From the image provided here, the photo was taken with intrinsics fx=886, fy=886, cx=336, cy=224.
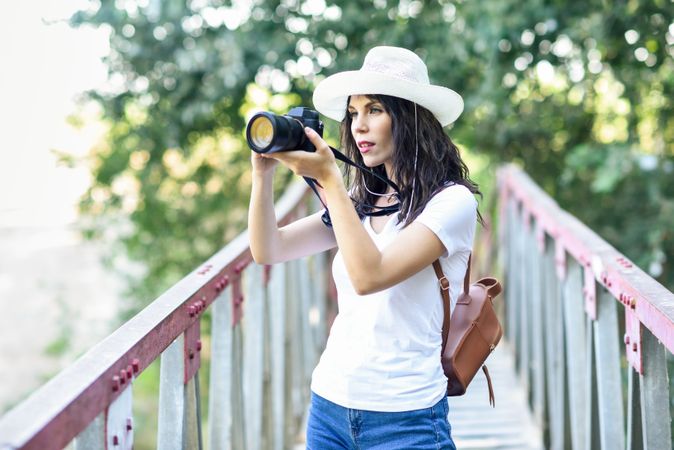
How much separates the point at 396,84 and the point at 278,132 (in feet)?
1.05

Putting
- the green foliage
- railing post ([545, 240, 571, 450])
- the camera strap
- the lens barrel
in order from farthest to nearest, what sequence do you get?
the green foliage
railing post ([545, 240, 571, 450])
the camera strap
the lens barrel

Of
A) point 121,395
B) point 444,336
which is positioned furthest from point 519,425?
point 121,395

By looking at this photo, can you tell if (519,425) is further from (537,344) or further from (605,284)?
(605,284)

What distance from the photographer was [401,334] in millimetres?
1498

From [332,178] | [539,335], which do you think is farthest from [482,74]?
[332,178]

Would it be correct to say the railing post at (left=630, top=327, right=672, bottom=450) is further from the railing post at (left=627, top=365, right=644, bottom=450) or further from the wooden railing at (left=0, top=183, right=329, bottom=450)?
the wooden railing at (left=0, top=183, right=329, bottom=450)

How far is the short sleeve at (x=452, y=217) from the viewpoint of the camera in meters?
1.45

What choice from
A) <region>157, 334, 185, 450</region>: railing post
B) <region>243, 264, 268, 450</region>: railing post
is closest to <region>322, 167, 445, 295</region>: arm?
<region>157, 334, 185, 450</region>: railing post

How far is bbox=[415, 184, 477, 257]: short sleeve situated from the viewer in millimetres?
1445

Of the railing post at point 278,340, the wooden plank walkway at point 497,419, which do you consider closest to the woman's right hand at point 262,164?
the railing post at point 278,340

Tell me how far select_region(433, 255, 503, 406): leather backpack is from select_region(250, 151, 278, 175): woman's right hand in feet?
1.27

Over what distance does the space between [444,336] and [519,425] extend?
6.88ft

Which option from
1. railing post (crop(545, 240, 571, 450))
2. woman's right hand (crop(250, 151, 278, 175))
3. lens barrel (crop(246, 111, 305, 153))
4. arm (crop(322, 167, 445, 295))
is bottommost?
railing post (crop(545, 240, 571, 450))

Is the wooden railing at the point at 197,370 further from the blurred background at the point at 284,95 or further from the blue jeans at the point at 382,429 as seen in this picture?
the blurred background at the point at 284,95
